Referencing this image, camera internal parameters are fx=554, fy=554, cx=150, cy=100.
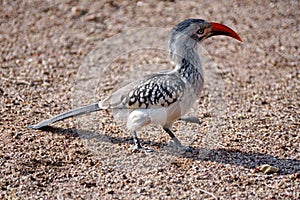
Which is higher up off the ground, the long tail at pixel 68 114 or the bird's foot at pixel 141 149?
the long tail at pixel 68 114

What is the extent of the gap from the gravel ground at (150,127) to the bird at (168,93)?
26 cm

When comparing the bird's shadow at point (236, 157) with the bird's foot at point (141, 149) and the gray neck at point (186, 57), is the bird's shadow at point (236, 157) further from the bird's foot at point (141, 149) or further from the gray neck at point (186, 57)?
the gray neck at point (186, 57)

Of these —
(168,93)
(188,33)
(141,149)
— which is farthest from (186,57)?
(141,149)

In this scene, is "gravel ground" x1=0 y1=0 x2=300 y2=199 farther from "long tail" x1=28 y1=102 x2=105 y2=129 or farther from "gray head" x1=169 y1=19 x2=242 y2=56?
"gray head" x1=169 y1=19 x2=242 y2=56

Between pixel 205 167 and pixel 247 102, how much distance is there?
1625 mm

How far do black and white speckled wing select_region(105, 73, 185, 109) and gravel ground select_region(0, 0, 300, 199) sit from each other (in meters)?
0.46

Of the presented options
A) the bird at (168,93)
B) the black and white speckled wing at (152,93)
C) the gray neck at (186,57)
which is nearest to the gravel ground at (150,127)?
the bird at (168,93)

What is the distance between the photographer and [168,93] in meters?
5.20

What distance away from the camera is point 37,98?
6.46 metres

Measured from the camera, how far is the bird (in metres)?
5.23

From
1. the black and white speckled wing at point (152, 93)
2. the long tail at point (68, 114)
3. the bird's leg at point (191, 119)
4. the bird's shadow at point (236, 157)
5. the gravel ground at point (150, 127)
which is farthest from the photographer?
the bird's leg at point (191, 119)

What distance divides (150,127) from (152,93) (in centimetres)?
78

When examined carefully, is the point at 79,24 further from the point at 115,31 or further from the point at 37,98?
the point at 37,98

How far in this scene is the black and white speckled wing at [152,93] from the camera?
521 centimetres
